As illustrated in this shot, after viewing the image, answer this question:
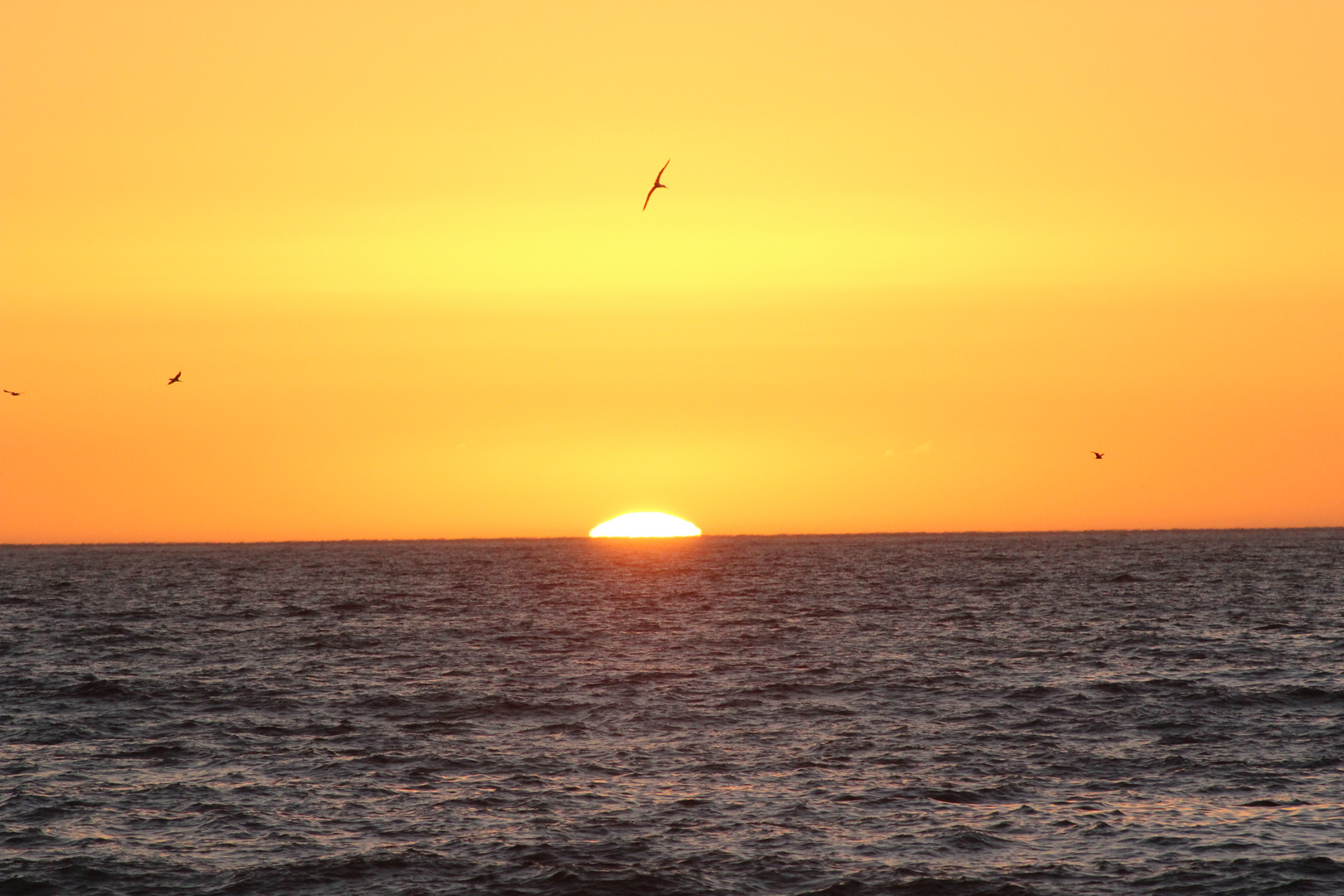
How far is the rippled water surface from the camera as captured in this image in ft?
83.8

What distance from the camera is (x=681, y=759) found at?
34.9 m

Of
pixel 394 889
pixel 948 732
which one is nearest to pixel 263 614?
pixel 948 732

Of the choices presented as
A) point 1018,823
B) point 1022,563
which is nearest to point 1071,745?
point 1018,823

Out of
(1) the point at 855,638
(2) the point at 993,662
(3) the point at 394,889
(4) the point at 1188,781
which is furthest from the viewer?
(1) the point at 855,638

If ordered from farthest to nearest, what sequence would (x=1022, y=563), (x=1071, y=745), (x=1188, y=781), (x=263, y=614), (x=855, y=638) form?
(x=1022, y=563)
(x=263, y=614)
(x=855, y=638)
(x=1071, y=745)
(x=1188, y=781)

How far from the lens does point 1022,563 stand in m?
185

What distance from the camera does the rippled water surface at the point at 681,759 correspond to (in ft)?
83.8

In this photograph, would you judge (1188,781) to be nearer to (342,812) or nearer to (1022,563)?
(342,812)

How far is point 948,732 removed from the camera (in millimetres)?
38375

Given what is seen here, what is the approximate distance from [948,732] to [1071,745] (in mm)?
3695

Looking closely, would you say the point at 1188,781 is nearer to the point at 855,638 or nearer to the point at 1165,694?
the point at 1165,694

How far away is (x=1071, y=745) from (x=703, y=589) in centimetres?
8441

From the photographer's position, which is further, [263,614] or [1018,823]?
[263,614]

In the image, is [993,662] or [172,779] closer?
[172,779]
